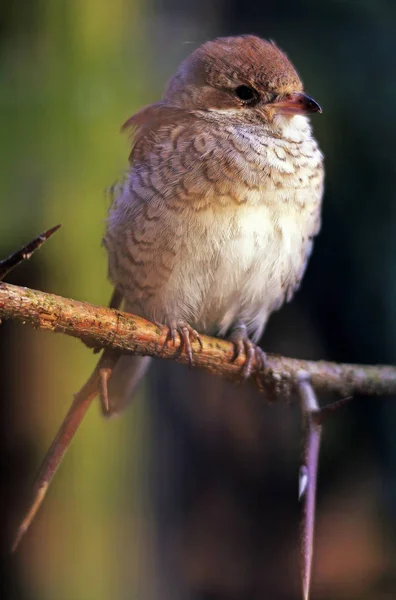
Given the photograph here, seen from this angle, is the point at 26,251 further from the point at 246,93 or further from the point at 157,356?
the point at 246,93

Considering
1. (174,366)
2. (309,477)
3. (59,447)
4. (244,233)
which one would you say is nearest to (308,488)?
(309,477)

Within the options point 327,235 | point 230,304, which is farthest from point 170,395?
point 327,235

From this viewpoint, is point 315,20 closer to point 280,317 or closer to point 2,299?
point 280,317

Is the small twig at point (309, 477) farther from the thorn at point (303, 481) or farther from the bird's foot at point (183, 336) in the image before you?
the bird's foot at point (183, 336)

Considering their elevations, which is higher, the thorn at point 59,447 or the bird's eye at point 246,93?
the bird's eye at point 246,93

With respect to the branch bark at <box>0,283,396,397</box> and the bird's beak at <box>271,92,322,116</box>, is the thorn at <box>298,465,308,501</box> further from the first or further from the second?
the bird's beak at <box>271,92,322,116</box>

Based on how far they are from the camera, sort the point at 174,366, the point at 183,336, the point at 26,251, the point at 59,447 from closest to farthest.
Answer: the point at 26,251 < the point at 59,447 < the point at 183,336 < the point at 174,366

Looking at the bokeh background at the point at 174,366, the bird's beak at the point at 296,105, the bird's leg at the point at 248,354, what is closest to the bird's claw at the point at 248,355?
the bird's leg at the point at 248,354
